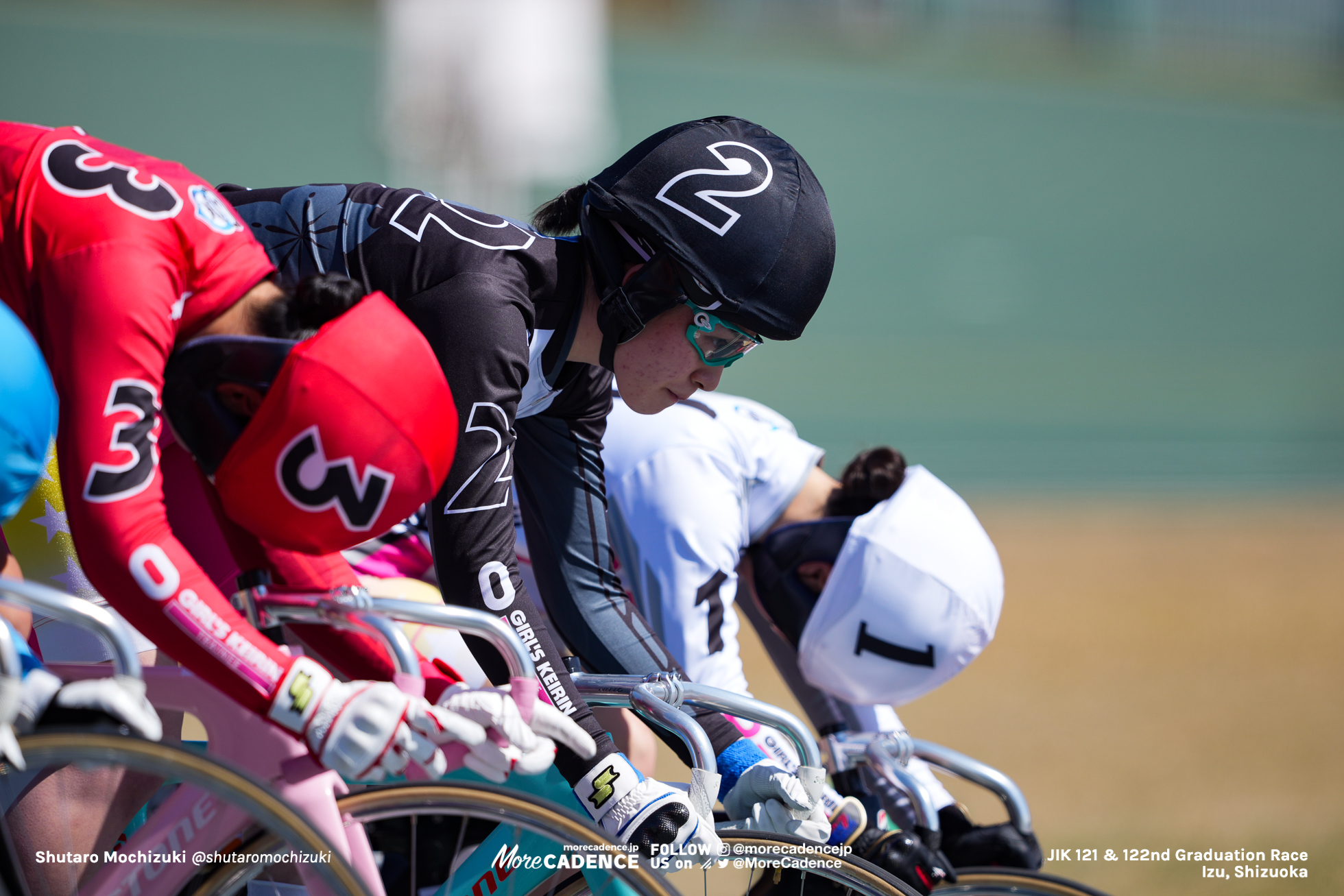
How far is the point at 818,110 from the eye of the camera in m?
25.6

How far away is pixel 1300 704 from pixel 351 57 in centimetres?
1997

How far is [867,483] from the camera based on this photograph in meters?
3.18

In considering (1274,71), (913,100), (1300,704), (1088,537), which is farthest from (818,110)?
(1300,704)

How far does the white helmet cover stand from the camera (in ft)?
9.52

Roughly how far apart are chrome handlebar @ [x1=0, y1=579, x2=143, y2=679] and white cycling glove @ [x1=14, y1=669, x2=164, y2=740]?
0.13 ft

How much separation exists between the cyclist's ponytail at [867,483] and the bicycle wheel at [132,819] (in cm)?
179

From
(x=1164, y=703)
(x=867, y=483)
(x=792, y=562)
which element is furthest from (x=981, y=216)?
(x=792, y=562)

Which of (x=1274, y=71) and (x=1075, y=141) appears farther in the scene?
(x=1274, y=71)

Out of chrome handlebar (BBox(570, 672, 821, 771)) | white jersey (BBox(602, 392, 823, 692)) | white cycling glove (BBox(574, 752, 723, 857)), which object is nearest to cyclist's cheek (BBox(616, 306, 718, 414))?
white jersey (BBox(602, 392, 823, 692))

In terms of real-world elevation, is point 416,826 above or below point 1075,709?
above

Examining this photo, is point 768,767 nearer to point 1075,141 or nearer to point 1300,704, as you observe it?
point 1300,704

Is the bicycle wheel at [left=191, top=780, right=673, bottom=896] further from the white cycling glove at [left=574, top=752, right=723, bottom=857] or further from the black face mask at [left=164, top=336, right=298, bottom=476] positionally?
the black face mask at [left=164, top=336, right=298, bottom=476]

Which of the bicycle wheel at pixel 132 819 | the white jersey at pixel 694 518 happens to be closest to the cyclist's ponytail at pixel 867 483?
the white jersey at pixel 694 518

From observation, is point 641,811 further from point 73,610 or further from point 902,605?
point 902,605
